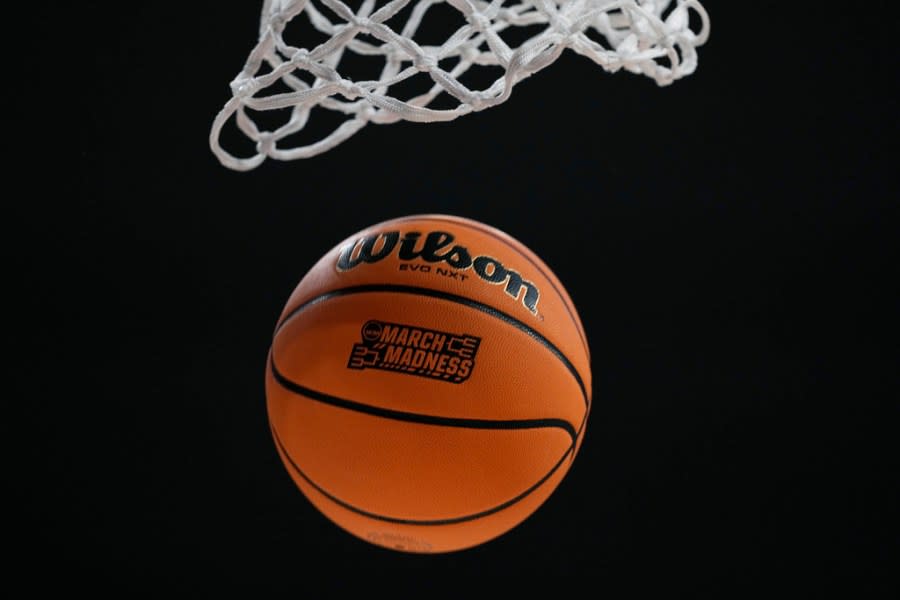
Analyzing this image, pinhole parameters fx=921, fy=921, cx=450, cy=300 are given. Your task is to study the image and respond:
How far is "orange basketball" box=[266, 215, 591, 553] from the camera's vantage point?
4.81 feet

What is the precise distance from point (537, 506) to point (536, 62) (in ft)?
2.56

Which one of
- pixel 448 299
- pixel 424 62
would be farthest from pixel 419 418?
pixel 424 62

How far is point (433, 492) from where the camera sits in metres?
1.49

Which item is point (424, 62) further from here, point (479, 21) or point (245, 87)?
point (245, 87)

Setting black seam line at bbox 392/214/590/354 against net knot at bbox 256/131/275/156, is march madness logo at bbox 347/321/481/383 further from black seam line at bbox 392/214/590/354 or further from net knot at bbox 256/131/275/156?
net knot at bbox 256/131/275/156

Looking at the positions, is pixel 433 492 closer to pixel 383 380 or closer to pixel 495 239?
pixel 383 380

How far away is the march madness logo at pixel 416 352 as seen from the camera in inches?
57.5

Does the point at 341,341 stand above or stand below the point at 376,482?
above

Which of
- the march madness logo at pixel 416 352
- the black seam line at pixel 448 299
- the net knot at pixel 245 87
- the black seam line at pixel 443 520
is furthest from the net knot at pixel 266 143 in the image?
the black seam line at pixel 443 520

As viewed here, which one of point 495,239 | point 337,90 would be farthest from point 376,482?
point 337,90

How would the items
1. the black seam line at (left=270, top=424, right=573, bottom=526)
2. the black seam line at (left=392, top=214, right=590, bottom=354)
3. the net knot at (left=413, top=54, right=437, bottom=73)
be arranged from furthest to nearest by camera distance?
the black seam line at (left=392, top=214, right=590, bottom=354)
the black seam line at (left=270, top=424, right=573, bottom=526)
the net knot at (left=413, top=54, right=437, bottom=73)

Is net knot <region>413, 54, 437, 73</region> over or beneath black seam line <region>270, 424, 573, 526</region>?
over

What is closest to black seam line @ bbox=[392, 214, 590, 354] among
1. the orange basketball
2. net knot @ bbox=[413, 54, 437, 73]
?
the orange basketball

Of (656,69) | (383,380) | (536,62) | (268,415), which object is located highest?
(656,69)
